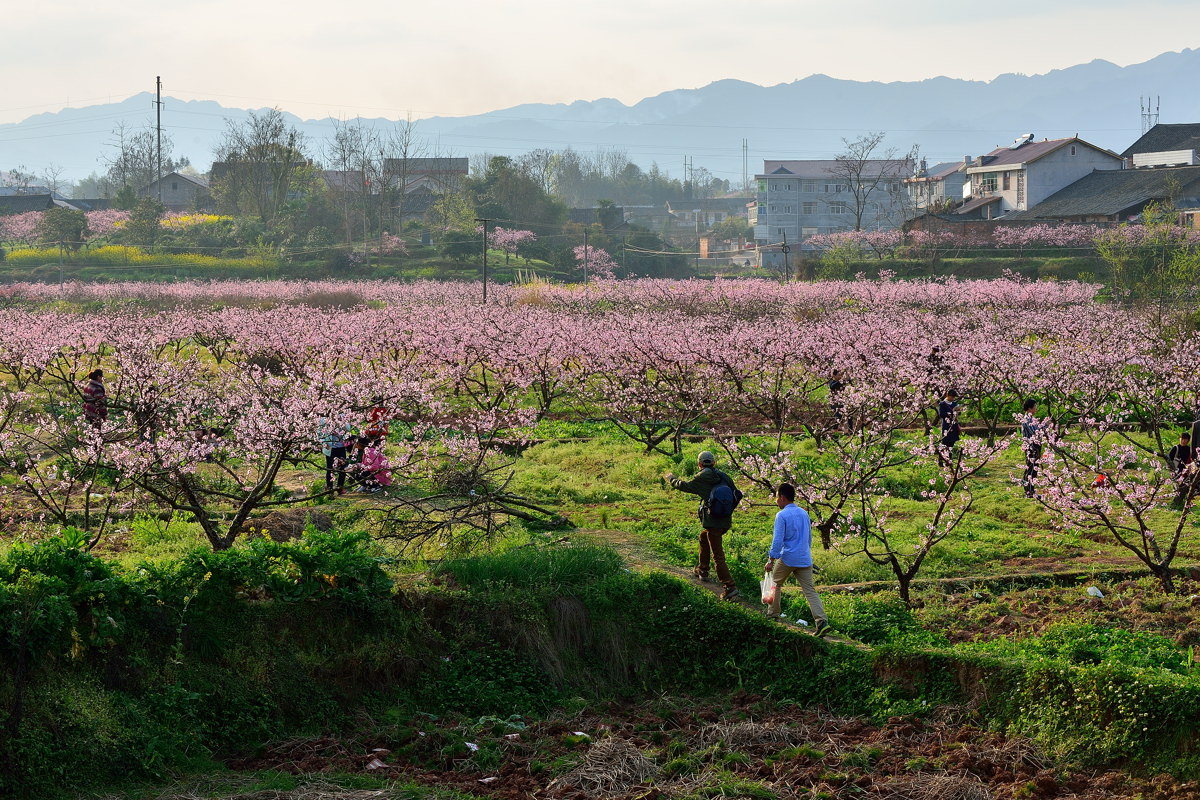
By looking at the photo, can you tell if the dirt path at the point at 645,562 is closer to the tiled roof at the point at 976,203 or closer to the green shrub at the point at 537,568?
the green shrub at the point at 537,568

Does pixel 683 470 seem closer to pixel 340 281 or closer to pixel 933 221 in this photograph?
pixel 340 281

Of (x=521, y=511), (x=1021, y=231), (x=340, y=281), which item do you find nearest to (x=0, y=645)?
(x=521, y=511)

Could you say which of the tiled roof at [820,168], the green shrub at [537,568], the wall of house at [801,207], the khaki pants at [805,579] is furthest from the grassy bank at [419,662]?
the wall of house at [801,207]

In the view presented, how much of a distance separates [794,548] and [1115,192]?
6871 centimetres

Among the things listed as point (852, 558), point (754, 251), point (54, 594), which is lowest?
point (852, 558)

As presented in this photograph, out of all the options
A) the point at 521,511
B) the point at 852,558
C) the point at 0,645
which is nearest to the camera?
the point at 0,645

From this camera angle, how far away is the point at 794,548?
1125 cm

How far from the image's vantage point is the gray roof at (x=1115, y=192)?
6675 cm

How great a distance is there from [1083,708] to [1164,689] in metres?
0.65

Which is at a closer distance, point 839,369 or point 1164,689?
point 1164,689

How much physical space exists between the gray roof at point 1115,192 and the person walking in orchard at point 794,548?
2504 inches

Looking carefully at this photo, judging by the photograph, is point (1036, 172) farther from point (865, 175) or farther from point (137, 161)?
point (137, 161)

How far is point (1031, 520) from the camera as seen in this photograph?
16.3 metres

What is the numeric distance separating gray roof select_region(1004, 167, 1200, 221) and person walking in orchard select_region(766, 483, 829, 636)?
209 feet
